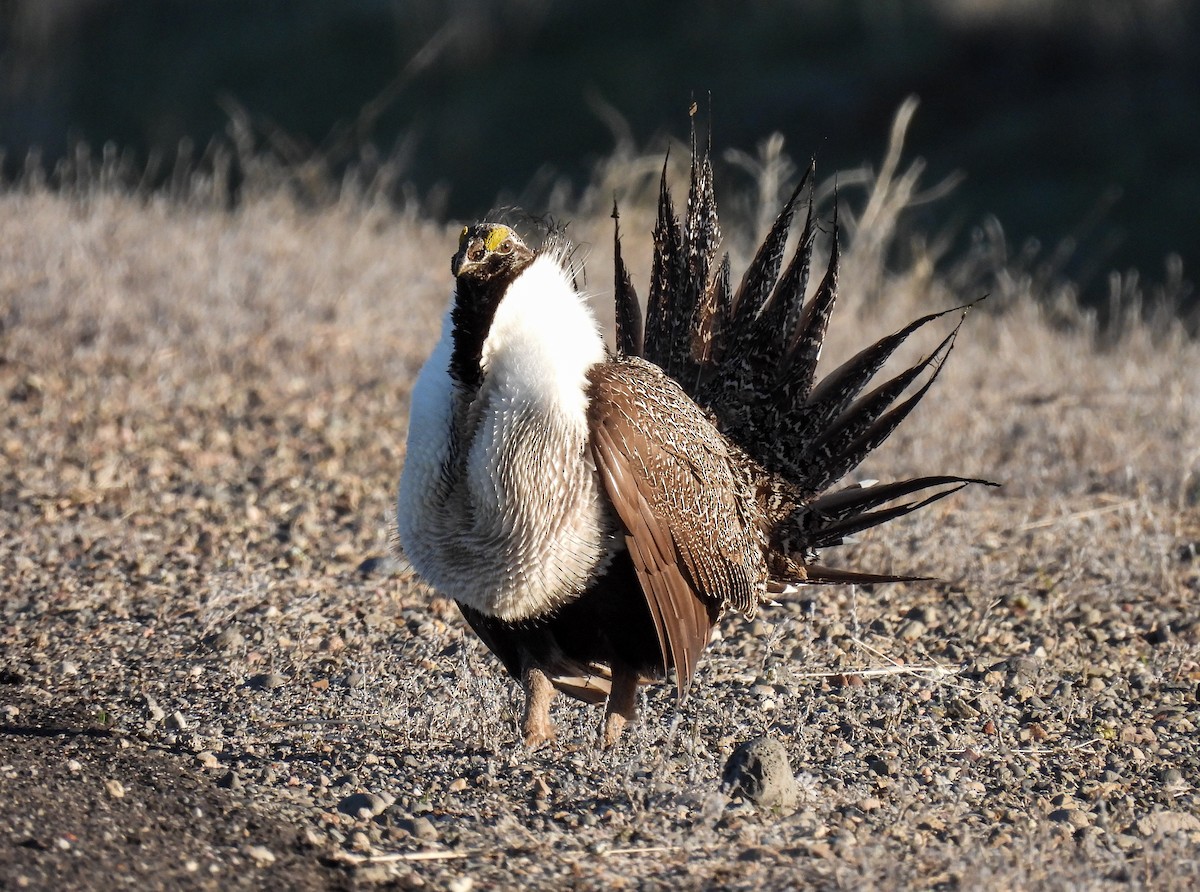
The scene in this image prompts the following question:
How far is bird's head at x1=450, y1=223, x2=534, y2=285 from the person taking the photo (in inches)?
121

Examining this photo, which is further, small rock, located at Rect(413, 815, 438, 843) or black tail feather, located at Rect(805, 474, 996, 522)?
black tail feather, located at Rect(805, 474, 996, 522)

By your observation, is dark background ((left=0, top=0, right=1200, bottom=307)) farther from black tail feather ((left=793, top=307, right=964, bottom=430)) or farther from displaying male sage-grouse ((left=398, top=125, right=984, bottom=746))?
displaying male sage-grouse ((left=398, top=125, right=984, bottom=746))

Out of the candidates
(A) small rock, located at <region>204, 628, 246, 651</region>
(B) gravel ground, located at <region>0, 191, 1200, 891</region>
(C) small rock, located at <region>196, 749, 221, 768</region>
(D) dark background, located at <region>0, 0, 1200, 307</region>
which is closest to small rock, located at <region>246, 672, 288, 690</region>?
(B) gravel ground, located at <region>0, 191, 1200, 891</region>

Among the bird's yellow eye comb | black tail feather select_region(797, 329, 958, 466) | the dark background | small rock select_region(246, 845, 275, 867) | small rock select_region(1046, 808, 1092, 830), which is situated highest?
the dark background

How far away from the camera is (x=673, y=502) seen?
3.28 meters

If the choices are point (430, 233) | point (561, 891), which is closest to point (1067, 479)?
point (561, 891)

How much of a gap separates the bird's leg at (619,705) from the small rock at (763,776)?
0.33 m

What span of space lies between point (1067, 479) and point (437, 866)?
3.35 meters

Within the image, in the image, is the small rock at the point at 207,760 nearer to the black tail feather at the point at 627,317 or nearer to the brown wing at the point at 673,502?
the brown wing at the point at 673,502

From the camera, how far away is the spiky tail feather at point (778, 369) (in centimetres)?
391

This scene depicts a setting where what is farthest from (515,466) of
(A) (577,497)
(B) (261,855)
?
(B) (261,855)

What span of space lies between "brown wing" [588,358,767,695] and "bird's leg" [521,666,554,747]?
1.01 ft

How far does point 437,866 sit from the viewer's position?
286cm

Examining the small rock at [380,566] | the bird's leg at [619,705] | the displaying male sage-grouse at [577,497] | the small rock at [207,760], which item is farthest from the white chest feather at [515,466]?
the small rock at [380,566]
